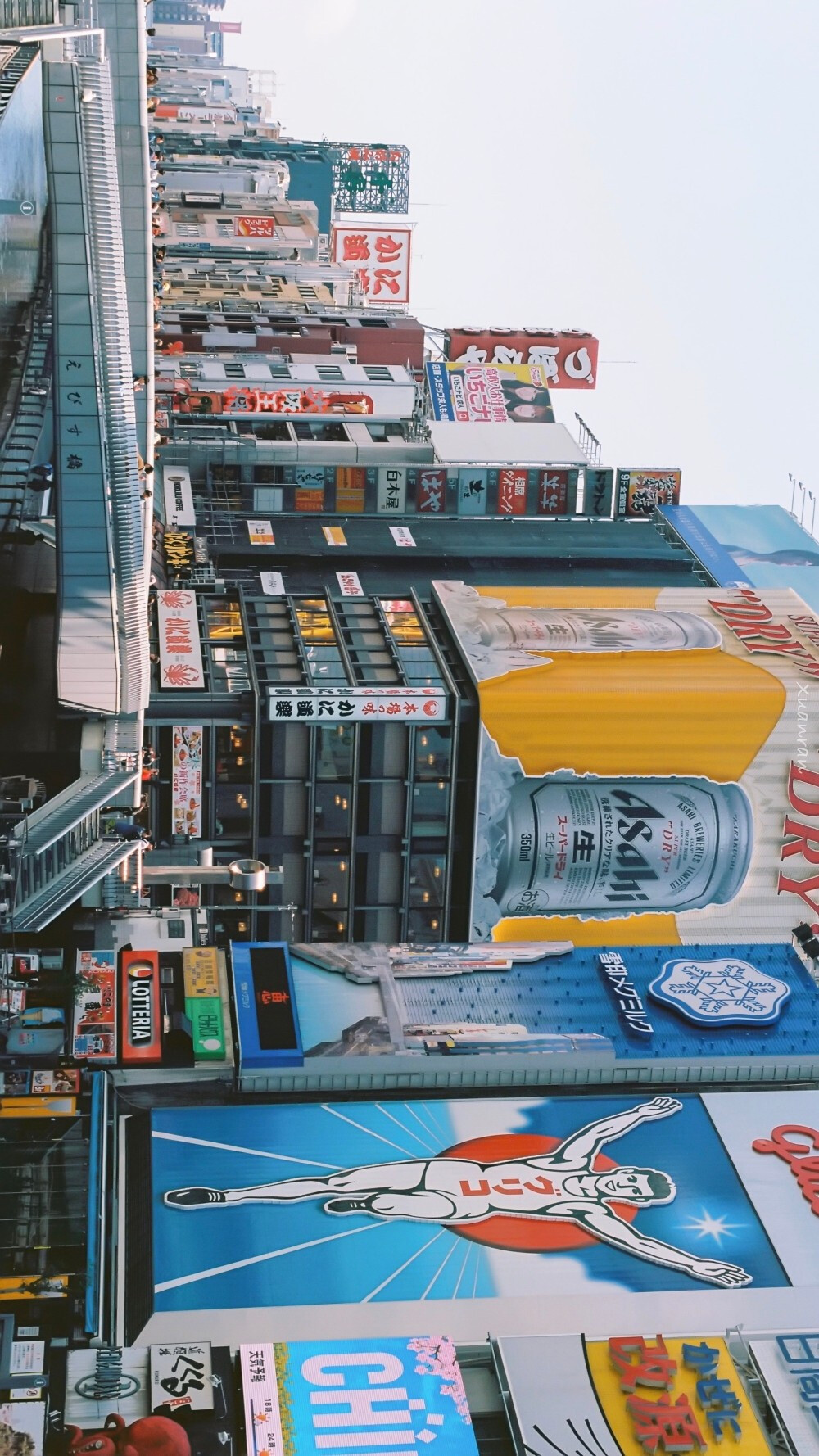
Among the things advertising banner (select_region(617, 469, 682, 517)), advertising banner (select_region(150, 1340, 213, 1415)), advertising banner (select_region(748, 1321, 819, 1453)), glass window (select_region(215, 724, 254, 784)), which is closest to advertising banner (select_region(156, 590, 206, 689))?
glass window (select_region(215, 724, 254, 784))

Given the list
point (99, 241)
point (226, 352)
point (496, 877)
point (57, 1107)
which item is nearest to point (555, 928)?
point (496, 877)

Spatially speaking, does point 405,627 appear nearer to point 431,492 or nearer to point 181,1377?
point 431,492

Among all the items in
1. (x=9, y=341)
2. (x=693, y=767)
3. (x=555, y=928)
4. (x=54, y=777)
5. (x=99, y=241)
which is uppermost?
(x=99, y=241)

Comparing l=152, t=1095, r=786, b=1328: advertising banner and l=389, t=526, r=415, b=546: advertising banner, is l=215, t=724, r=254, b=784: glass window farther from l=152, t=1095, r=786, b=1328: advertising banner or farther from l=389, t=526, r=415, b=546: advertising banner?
l=152, t=1095, r=786, b=1328: advertising banner

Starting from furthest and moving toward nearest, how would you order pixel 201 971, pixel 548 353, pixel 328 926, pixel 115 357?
pixel 548 353 → pixel 328 926 → pixel 201 971 → pixel 115 357

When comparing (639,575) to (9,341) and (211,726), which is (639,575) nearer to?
(211,726)

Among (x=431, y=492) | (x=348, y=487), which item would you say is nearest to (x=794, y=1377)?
(x=348, y=487)
